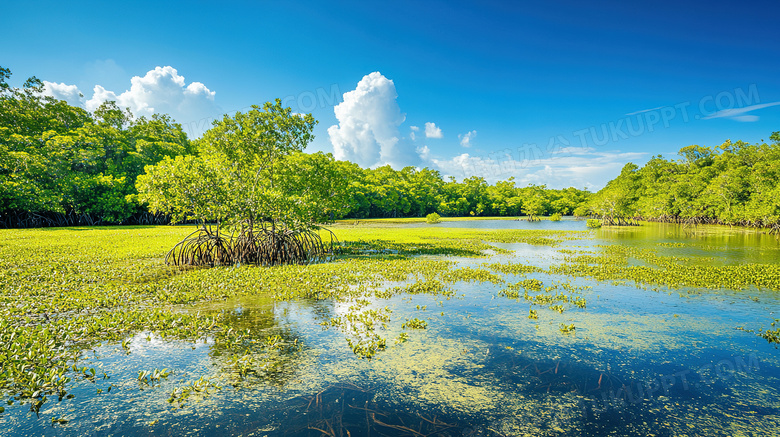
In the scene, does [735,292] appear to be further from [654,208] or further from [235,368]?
[654,208]

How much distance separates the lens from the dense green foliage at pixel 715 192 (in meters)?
50.8

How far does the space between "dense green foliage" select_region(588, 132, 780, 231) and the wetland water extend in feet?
165

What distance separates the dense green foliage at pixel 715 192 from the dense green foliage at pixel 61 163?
86738mm

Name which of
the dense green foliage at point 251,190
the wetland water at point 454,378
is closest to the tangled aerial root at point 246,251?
the dense green foliage at point 251,190

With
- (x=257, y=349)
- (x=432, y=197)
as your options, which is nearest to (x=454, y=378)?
(x=257, y=349)

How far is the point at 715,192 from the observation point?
6128cm

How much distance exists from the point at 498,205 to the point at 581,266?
116 meters

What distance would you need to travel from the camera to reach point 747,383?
7012mm

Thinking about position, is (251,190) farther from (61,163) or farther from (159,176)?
(61,163)

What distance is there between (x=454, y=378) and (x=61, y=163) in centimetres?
6237

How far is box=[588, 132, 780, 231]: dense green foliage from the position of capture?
50.8 meters

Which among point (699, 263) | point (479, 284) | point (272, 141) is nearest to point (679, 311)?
point (479, 284)

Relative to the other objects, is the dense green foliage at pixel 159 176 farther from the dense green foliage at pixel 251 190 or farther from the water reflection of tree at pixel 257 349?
the water reflection of tree at pixel 257 349

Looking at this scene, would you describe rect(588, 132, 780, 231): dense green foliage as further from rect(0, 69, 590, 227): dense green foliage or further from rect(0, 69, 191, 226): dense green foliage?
rect(0, 69, 191, 226): dense green foliage
